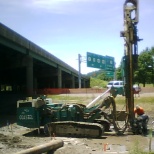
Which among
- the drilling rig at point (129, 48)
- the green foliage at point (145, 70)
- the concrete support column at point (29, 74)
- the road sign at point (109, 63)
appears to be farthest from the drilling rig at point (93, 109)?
the green foliage at point (145, 70)

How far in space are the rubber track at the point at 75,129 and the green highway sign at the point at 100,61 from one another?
1231 inches

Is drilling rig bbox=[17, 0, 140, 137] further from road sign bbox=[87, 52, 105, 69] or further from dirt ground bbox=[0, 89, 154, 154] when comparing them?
road sign bbox=[87, 52, 105, 69]

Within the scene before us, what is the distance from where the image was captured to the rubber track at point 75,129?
1473cm

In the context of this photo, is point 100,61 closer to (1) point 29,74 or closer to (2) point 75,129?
(1) point 29,74

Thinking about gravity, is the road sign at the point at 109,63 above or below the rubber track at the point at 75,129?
above

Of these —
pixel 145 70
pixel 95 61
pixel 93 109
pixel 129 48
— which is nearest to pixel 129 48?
pixel 129 48

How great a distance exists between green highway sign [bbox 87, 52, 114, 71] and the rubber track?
31.3 metres

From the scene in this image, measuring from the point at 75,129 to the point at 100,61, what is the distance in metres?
32.9

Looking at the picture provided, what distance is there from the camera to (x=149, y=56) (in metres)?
83.4

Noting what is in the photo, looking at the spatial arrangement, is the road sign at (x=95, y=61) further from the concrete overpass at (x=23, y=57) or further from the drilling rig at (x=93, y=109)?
the drilling rig at (x=93, y=109)

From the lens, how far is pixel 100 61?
156 feet

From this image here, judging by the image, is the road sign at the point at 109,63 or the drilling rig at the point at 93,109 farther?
the road sign at the point at 109,63

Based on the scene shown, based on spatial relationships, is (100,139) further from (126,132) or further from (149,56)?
(149,56)

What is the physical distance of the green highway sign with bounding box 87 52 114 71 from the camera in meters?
46.5
